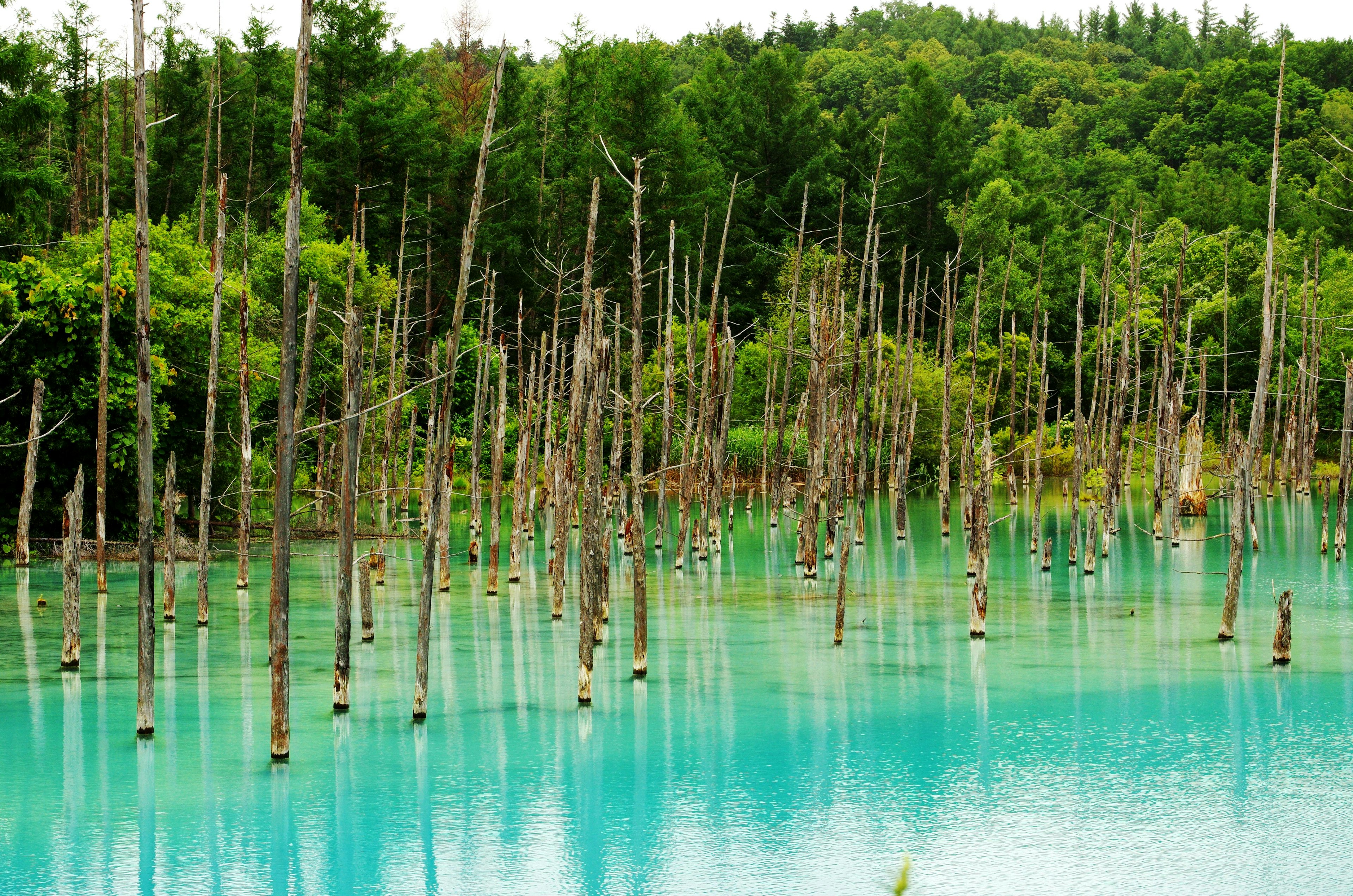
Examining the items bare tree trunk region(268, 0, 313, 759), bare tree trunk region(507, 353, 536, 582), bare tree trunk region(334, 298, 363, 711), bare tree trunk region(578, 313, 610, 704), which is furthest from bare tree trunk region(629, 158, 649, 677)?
bare tree trunk region(507, 353, 536, 582)

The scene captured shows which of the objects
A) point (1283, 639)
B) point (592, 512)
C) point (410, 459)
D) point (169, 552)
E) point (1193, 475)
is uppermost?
point (410, 459)

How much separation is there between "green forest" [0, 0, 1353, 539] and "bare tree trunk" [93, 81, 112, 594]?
2199mm

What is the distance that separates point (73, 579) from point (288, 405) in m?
5.56

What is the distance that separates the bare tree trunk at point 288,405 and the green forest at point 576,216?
1353 centimetres

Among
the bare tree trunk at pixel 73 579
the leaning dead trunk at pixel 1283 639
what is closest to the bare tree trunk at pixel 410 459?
the bare tree trunk at pixel 73 579

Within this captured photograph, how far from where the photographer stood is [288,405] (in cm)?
1093

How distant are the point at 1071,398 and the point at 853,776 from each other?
42.4 metres

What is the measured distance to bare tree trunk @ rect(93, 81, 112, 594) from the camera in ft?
46.4

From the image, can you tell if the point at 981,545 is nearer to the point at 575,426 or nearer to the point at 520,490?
the point at 575,426

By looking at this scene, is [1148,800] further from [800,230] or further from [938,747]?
[800,230]

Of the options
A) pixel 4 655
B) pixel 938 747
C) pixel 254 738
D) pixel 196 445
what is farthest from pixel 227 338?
pixel 938 747

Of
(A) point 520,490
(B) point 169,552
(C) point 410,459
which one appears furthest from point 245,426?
(C) point 410,459

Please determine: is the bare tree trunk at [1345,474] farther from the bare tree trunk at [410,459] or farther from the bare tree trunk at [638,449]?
the bare tree trunk at [410,459]

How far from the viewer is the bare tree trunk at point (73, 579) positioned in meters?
14.9
